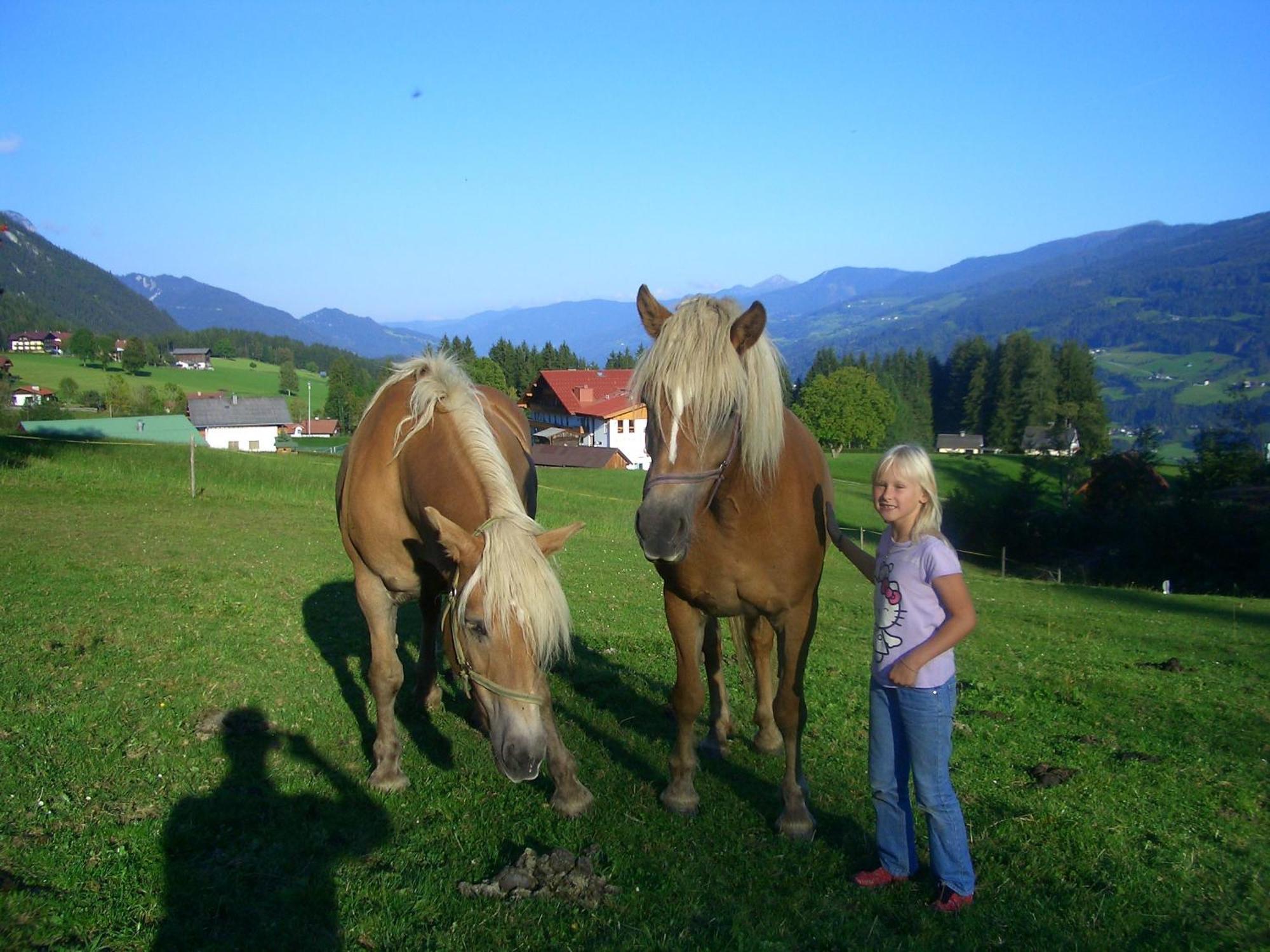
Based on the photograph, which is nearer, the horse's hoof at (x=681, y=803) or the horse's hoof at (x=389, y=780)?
the horse's hoof at (x=681, y=803)

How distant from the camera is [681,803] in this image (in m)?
4.66

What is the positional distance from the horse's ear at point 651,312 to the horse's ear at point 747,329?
0.42 metres

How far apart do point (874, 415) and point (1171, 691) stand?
70.4 meters

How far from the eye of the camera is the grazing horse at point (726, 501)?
3818 mm

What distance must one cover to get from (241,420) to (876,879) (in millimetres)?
64351

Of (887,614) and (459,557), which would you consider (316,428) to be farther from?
(887,614)

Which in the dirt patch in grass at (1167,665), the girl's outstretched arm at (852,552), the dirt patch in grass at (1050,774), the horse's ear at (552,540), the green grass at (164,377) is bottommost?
the dirt patch in grass at (1167,665)

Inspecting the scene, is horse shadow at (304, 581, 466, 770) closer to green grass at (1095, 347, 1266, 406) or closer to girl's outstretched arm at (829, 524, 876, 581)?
girl's outstretched arm at (829, 524, 876, 581)

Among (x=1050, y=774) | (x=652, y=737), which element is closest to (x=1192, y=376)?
(x=1050, y=774)

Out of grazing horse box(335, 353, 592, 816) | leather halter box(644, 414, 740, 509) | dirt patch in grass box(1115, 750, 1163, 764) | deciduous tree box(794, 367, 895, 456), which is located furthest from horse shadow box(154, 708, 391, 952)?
deciduous tree box(794, 367, 895, 456)

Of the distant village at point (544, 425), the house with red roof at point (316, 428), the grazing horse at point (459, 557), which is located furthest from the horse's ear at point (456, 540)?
the house with red roof at point (316, 428)

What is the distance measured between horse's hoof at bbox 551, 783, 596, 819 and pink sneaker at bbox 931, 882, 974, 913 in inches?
70.4

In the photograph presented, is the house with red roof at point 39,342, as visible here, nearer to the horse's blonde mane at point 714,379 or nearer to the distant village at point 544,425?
the distant village at point 544,425

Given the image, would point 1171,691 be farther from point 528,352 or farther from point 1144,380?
point 1144,380
